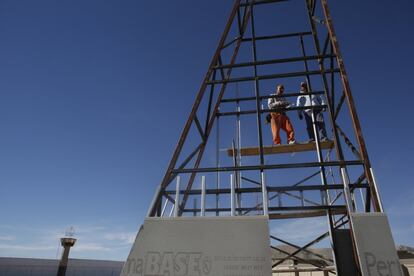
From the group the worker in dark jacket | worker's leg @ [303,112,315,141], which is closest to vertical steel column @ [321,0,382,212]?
the worker in dark jacket

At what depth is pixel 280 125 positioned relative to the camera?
341 inches

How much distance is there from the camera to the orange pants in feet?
27.7

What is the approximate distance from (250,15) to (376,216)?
6.09m

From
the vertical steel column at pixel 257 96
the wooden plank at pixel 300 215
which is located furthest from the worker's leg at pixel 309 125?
the wooden plank at pixel 300 215

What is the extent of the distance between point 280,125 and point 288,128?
0.90 ft

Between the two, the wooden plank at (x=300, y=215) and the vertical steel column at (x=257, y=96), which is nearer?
the vertical steel column at (x=257, y=96)

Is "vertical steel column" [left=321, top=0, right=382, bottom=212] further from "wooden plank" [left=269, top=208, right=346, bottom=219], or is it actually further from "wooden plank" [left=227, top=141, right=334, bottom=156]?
"wooden plank" [left=227, top=141, right=334, bottom=156]

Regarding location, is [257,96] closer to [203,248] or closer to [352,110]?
[352,110]

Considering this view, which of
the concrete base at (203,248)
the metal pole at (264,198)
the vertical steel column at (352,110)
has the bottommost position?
the concrete base at (203,248)

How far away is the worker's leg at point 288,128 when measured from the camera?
27.2ft

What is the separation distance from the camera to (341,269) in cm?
441

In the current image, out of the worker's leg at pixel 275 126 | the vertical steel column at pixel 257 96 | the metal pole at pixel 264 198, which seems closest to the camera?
the metal pole at pixel 264 198

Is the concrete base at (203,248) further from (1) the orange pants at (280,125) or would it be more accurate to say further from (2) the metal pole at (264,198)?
(1) the orange pants at (280,125)

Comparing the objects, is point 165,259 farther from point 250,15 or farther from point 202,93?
point 250,15
